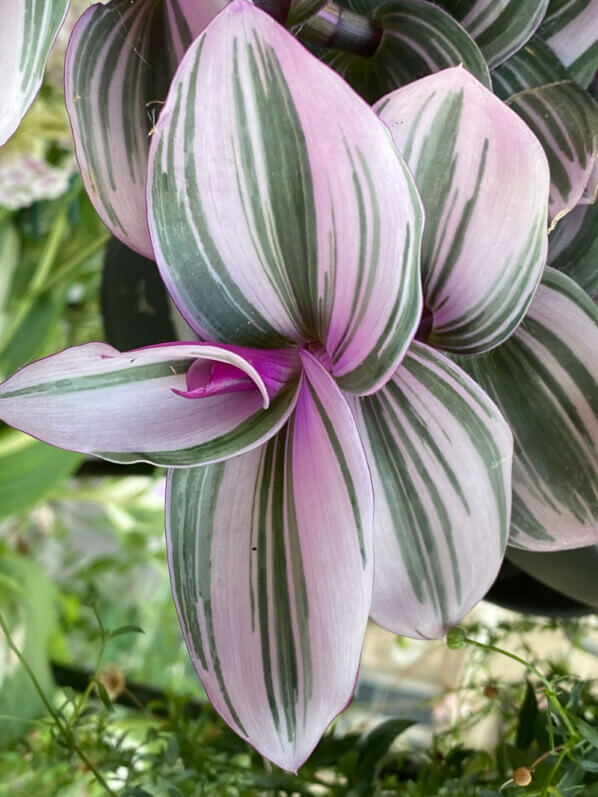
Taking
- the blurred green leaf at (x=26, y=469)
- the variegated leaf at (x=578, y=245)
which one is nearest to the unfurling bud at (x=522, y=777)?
the variegated leaf at (x=578, y=245)

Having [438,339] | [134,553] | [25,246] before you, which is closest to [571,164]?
[438,339]

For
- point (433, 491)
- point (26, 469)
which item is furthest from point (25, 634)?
point (433, 491)

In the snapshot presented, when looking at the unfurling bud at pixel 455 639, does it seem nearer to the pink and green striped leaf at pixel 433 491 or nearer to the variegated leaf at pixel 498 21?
the pink and green striped leaf at pixel 433 491

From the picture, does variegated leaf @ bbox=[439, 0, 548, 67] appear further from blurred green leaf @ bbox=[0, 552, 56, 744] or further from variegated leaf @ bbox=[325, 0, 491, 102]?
blurred green leaf @ bbox=[0, 552, 56, 744]

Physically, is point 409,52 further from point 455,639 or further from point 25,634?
point 25,634

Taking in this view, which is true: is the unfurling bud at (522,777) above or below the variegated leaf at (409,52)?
below

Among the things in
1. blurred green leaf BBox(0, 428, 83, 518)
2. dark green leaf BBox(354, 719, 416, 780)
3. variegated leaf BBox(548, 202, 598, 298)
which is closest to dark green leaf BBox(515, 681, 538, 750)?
dark green leaf BBox(354, 719, 416, 780)
